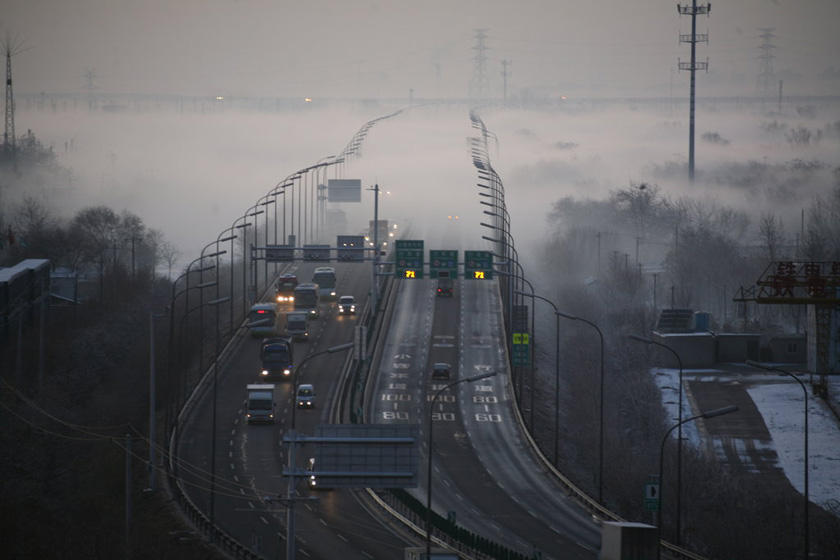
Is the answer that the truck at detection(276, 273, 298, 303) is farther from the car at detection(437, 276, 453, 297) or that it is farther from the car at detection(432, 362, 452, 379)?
the car at detection(432, 362, 452, 379)

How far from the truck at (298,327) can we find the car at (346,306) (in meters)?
8.77

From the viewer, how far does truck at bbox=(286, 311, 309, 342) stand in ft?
273

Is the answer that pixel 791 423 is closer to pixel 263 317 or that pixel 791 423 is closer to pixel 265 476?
pixel 263 317

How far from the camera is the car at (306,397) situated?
67.9m

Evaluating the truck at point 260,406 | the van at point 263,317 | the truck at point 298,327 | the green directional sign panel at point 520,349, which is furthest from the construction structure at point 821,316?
the truck at point 260,406

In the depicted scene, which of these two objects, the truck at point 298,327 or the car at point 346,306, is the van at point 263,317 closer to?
the truck at point 298,327

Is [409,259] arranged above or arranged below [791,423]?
above

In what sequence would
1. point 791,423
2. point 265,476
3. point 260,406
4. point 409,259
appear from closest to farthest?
point 265,476 < point 260,406 < point 791,423 < point 409,259

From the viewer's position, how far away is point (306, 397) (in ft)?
223

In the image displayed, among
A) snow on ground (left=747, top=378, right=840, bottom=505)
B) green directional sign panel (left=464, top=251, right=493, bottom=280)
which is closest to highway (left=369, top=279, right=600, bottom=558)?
green directional sign panel (left=464, top=251, right=493, bottom=280)

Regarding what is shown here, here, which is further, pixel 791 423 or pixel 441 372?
pixel 441 372

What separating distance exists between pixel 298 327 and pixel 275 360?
1019 centimetres

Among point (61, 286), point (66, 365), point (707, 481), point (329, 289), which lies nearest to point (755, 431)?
point (707, 481)

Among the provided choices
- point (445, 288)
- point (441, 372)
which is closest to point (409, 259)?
point (441, 372)
